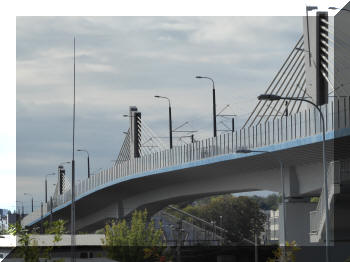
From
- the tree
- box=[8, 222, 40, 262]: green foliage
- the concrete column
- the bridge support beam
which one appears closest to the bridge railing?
the bridge support beam

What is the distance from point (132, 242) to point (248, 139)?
15750mm

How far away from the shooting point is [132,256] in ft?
223

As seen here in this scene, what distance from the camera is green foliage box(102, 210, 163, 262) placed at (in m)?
67.8

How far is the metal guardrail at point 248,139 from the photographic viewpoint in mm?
46281

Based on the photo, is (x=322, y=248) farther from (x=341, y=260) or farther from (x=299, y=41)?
(x=299, y=41)

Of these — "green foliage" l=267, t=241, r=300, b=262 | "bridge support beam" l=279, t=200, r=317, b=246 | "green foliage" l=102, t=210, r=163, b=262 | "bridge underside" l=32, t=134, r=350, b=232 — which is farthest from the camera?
"green foliage" l=102, t=210, r=163, b=262

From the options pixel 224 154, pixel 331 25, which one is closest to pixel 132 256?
pixel 224 154

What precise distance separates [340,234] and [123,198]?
34008 mm

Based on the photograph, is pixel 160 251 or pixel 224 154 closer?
pixel 224 154

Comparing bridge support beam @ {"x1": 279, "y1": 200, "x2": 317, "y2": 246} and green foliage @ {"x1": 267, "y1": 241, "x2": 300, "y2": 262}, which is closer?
green foliage @ {"x1": 267, "y1": 241, "x2": 300, "y2": 262}

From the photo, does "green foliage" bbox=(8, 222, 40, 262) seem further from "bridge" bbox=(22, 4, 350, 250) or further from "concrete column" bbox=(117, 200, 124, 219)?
"concrete column" bbox=(117, 200, 124, 219)

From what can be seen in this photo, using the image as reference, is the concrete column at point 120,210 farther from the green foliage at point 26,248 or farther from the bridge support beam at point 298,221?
the green foliage at point 26,248

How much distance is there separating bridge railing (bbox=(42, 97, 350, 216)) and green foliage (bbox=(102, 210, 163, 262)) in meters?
5.61

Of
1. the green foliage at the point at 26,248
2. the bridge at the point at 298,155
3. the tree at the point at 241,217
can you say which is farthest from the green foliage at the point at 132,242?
the tree at the point at 241,217
